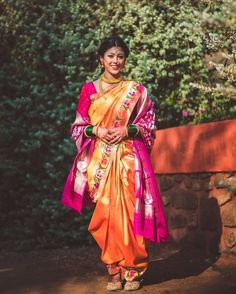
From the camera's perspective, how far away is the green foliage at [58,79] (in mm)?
7164

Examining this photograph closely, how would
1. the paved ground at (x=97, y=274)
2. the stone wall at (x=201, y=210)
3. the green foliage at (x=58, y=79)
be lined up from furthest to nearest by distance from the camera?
1. the green foliage at (x=58, y=79)
2. the stone wall at (x=201, y=210)
3. the paved ground at (x=97, y=274)

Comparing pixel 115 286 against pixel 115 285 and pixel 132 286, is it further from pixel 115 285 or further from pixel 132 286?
pixel 132 286

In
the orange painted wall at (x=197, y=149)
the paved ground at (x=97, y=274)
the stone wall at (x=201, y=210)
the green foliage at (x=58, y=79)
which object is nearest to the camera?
the paved ground at (x=97, y=274)

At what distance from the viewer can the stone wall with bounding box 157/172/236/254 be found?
213 inches

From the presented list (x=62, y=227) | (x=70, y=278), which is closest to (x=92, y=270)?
(x=70, y=278)

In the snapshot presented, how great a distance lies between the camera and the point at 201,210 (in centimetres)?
573

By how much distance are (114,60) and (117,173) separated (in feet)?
2.79

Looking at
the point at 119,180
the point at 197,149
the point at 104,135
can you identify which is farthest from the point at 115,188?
the point at 197,149

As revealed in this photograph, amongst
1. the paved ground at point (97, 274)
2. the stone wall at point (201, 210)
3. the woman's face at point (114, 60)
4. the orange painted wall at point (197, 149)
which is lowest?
the paved ground at point (97, 274)

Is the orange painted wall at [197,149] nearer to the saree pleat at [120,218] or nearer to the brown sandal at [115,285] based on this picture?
the saree pleat at [120,218]

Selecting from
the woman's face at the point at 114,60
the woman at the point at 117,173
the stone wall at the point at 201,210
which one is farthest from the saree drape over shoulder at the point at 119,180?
the stone wall at the point at 201,210

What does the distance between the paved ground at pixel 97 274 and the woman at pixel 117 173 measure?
1.12ft

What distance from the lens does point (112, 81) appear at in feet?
15.2

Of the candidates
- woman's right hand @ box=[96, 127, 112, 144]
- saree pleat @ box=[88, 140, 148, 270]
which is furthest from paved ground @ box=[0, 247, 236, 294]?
woman's right hand @ box=[96, 127, 112, 144]
